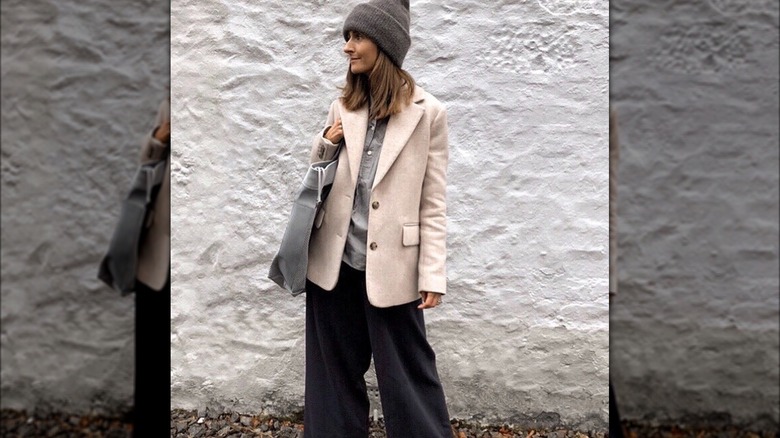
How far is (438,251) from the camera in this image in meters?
2.20

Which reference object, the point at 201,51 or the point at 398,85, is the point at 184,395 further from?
the point at 398,85

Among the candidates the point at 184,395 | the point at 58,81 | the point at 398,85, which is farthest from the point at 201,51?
the point at 58,81

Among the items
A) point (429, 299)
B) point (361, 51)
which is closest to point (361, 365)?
point (429, 299)

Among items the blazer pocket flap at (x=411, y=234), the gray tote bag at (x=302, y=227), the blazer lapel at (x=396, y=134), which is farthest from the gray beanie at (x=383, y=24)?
the blazer pocket flap at (x=411, y=234)

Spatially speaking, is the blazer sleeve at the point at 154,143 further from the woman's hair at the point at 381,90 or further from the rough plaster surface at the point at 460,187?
the rough plaster surface at the point at 460,187

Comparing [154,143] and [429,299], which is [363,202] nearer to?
[429,299]

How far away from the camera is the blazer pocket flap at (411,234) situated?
2160mm

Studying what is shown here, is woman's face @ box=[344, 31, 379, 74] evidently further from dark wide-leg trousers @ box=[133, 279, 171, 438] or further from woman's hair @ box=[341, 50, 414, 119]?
dark wide-leg trousers @ box=[133, 279, 171, 438]

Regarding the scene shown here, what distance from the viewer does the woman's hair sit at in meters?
2.17

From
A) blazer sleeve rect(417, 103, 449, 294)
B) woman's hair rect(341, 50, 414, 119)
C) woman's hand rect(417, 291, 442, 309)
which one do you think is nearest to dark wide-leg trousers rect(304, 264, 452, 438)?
woman's hand rect(417, 291, 442, 309)

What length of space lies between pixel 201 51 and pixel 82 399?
2579mm

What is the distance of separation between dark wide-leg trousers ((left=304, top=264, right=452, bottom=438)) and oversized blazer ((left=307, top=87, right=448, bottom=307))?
0.11 meters

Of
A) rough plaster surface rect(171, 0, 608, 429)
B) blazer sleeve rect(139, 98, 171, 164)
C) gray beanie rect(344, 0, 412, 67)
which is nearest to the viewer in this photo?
blazer sleeve rect(139, 98, 171, 164)

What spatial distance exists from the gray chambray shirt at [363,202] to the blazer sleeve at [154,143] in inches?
66.1
